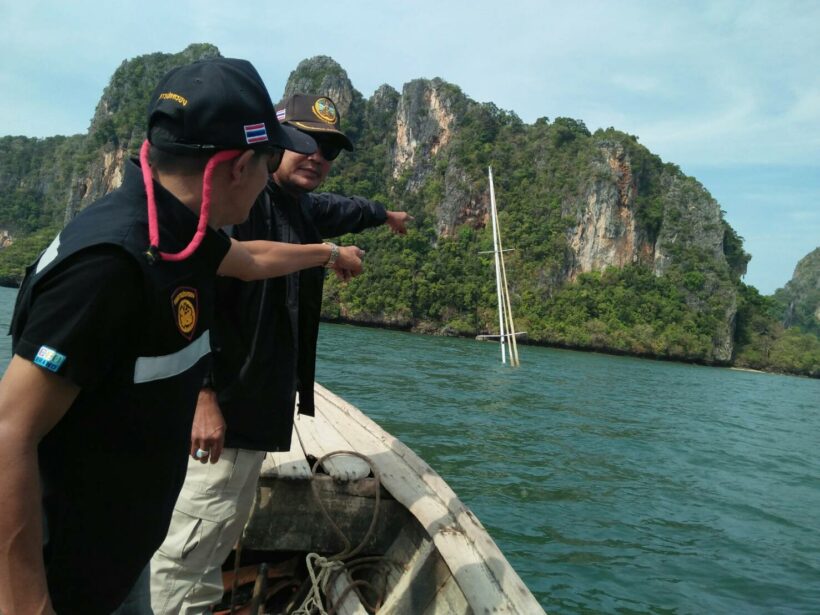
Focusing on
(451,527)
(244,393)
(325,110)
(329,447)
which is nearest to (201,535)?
(244,393)

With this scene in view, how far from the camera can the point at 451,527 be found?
2.61 m

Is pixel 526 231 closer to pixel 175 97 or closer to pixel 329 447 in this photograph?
pixel 329 447

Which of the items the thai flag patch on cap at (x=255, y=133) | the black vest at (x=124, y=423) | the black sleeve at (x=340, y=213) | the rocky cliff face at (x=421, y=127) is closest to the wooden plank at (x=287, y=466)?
the black sleeve at (x=340, y=213)

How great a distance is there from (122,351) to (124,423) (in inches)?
4.8

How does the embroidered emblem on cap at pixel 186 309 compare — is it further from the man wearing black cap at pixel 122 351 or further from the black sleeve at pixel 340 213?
the black sleeve at pixel 340 213

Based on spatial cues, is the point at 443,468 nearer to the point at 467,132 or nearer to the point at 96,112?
the point at 467,132

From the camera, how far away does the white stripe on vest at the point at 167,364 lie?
98 centimetres

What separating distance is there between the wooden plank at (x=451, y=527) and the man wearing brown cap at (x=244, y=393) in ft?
2.70

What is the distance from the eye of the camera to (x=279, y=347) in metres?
2.16

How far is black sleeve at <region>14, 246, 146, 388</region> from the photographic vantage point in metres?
0.84

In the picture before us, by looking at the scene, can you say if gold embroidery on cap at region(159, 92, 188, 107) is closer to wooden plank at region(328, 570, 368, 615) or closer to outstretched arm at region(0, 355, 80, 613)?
outstretched arm at region(0, 355, 80, 613)

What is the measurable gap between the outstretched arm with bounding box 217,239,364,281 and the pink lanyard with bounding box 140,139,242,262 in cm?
48

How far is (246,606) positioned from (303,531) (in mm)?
374

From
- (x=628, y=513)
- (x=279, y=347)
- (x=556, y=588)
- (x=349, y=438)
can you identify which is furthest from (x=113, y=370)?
(x=628, y=513)
